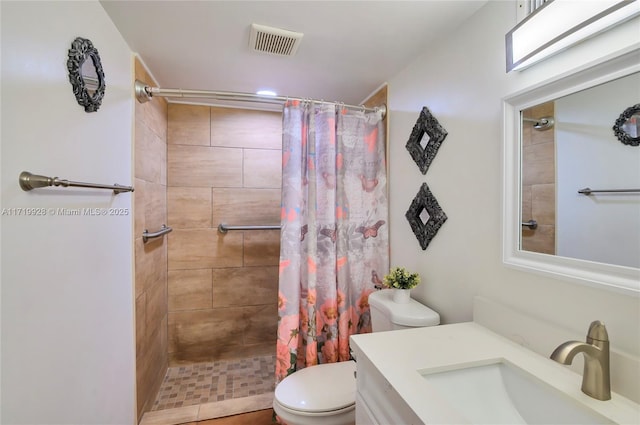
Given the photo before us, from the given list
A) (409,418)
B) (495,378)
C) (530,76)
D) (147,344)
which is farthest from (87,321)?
(530,76)

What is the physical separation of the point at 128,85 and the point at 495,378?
213 centimetres

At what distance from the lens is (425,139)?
63.1 inches

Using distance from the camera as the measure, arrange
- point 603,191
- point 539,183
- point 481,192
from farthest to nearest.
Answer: point 481,192, point 539,183, point 603,191

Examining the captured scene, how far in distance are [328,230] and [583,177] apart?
48.5 inches

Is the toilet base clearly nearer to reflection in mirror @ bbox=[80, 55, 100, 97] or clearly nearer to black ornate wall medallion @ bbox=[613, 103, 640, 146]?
black ornate wall medallion @ bbox=[613, 103, 640, 146]

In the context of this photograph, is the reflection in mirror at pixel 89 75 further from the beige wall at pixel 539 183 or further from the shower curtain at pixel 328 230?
the beige wall at pixel 539 183

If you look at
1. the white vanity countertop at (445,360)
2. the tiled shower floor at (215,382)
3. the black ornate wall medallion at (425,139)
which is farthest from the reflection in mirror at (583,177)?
the tiled shower floor at (215,382)

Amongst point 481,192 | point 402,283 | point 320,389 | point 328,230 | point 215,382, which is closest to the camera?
point 481,192

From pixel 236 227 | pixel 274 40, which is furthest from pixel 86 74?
pixel 236 227

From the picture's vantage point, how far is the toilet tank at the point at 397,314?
1384 millimetres

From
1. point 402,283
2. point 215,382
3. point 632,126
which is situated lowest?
point 215,382

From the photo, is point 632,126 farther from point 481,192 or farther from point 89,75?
point 89,75

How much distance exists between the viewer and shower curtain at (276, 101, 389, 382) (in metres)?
1.72

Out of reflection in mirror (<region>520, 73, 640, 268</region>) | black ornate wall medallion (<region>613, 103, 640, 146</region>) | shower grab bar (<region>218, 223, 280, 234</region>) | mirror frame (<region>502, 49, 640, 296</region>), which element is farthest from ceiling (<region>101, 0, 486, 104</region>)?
shower grab bar (<region>218, 223, 280, 234</region>)
